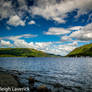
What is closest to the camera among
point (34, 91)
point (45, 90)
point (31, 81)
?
point (45, 90)

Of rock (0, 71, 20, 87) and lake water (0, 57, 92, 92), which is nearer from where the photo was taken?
rock (0, 71, 20, 87)

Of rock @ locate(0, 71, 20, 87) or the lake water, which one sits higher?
rock @ locate(0, 71, 20, 87)

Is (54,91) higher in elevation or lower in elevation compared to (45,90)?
lower

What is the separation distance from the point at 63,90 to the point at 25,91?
953 centimetres

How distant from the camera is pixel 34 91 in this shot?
23.0 metres

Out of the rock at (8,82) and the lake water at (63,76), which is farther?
the lake water at (63,76)

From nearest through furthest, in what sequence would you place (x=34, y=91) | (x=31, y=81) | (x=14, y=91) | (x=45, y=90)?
(x=45, y=90), (x=14, y=91), (x=34, y=91), (x=31, y=81)

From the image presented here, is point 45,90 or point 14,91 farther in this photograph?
point 14,91

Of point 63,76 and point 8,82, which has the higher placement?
point 8,82

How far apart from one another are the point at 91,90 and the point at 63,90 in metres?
7.07

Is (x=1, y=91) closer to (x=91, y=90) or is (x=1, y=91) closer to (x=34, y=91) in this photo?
(x=34, y=91)

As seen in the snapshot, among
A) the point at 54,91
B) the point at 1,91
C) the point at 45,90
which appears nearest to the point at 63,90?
the point at 54,91

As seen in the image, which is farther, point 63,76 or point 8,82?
point 63,76

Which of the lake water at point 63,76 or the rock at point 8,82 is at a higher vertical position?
the rock at point 8,82
